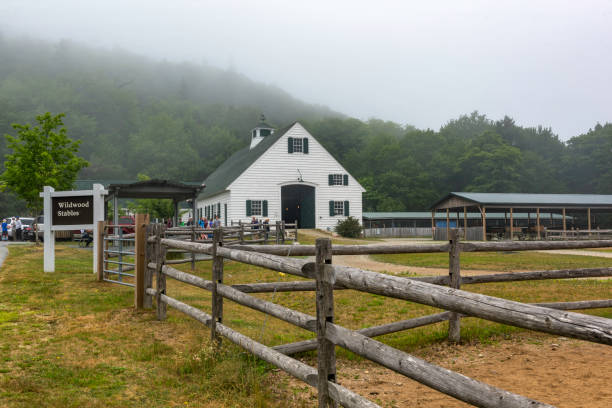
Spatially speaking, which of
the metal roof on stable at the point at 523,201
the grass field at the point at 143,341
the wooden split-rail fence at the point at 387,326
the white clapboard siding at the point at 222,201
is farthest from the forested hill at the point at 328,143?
the wooden split-rail fence at the point at 387,326

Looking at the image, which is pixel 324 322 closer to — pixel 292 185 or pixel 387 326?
pixel 387 326

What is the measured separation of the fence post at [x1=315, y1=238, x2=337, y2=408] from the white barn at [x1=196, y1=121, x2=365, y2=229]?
103 feet

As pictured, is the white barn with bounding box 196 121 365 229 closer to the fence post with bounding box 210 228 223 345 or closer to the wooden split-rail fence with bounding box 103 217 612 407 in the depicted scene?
the wooden split-rail fence with bounding box 103 217 612 407

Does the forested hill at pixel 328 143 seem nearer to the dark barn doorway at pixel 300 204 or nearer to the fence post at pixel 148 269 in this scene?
the dark barn doorway at pixel 300 204

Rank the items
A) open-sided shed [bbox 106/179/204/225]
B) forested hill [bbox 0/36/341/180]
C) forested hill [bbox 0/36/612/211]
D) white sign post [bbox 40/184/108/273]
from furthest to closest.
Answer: forested hill [bbox 0/36/341/180] → forested hill [bbox 0/36/612/211] → open-sided shed [bbox 106/179/204/225] → white sign post [bbox 40/184/108/273]

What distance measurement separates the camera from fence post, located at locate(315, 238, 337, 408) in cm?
351

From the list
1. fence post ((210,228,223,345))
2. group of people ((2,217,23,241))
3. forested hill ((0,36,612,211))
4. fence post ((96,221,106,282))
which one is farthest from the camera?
forested hill ((0,36,612,211))

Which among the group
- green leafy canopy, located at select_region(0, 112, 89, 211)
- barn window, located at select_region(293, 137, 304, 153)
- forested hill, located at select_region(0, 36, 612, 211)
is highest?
forested hill, located at select_region(0, 36, 612, 211)

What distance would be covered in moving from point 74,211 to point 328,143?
269 feet

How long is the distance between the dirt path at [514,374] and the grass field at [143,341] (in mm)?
377

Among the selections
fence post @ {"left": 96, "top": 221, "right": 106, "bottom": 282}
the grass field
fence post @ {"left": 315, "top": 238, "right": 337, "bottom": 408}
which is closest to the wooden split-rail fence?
fence post @ {"left": 315, "top": 238, "right": 337, "bottom": 408}

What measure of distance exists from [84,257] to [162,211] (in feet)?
85.1

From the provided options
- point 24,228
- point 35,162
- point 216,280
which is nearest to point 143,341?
point 216,280

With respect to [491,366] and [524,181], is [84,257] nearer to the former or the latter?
[491,366]
